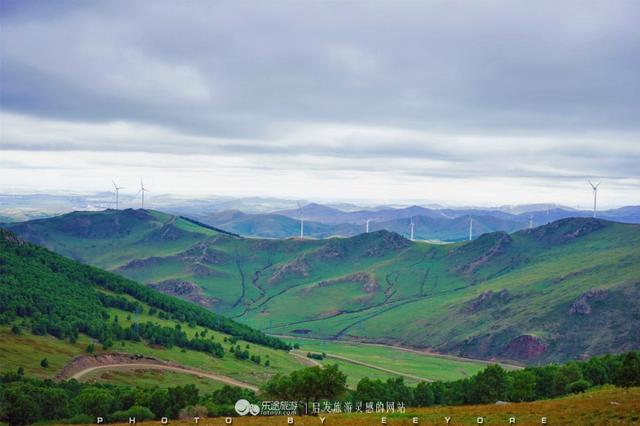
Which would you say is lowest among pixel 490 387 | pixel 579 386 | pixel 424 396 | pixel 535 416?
pixel 424 396

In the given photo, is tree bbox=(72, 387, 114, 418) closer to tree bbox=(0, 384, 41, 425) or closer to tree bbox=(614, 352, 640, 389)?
tree bbox=(0, 384, 41, 425)

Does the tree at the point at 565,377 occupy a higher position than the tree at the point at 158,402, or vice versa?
the tree at the point at 565,377

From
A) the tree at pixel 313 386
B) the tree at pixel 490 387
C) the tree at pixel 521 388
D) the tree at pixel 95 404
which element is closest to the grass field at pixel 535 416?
the tree at pixel 313 386

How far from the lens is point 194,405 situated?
142 m

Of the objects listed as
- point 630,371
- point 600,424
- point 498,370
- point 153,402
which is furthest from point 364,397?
point 600,424

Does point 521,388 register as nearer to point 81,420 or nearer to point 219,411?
point 219,411

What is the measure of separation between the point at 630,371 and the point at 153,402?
97.2 meters

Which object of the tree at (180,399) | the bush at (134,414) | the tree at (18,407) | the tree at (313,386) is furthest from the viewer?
the tree at (180,399)

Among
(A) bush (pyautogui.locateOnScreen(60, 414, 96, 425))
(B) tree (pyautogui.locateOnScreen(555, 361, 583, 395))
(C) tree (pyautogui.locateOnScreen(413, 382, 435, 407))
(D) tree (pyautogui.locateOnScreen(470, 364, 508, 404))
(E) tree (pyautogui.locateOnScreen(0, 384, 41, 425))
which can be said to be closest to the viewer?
(A) bush (pyautogui.locateOnScreen(60, 414, 96, 425))

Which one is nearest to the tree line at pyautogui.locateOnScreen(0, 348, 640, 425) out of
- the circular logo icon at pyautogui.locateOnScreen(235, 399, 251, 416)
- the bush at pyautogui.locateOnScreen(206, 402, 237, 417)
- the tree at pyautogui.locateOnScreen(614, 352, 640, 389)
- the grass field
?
the tree at pyautogui.locateOnScreen(614, 352, 640, 389)

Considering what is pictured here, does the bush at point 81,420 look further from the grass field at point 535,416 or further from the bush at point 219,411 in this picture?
the grass field at point 535,416

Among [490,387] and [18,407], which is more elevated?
[18,407]

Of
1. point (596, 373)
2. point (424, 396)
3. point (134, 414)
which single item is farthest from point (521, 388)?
point (134, 414)

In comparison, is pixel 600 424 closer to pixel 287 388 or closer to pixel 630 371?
pixel 630 371
